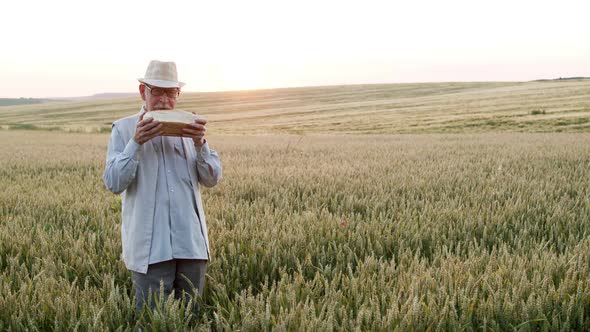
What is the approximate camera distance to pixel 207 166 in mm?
2945

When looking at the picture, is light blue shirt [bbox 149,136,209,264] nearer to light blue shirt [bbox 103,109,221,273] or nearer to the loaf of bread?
light blue shirt [bbox 103,109,221,273]

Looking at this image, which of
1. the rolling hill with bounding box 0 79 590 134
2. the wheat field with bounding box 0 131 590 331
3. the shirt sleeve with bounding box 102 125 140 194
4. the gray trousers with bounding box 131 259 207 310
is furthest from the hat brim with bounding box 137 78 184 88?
the rolling hill with bounding box 0 79 590 134

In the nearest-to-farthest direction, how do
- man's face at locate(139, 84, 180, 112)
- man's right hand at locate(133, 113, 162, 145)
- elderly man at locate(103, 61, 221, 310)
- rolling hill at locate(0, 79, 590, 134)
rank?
man's right hand at locate(133, 113, 162, 145), elderly man at locate(103, 61, 221, 310), man's face at locate(139, 84, 180, 112), rolling hill at locate(0, 79, 590, 134)

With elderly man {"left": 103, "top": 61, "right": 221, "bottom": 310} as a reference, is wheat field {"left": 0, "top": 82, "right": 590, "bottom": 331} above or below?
below

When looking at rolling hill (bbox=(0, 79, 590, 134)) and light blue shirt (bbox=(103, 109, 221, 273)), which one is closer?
light blue shirt (bbox=(103, 109, 221, 273))

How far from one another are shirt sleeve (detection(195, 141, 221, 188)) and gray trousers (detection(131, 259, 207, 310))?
50 cm

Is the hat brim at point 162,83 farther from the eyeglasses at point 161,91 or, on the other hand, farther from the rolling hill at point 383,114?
the rolling hill at point 383,114

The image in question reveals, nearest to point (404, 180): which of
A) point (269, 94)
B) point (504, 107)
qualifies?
point (504, 107)

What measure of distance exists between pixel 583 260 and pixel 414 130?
2889 centimetres

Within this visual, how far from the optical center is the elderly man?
2.73 meters

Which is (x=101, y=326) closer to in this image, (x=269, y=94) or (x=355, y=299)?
(x=355, y=299)

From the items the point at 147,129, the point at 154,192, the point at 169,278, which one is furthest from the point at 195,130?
the point at 169,278

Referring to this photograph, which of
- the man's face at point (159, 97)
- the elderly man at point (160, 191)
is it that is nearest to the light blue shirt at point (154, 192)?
the elderly man at point (160, 191)

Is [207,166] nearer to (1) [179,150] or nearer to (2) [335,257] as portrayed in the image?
(1) [179,150]
